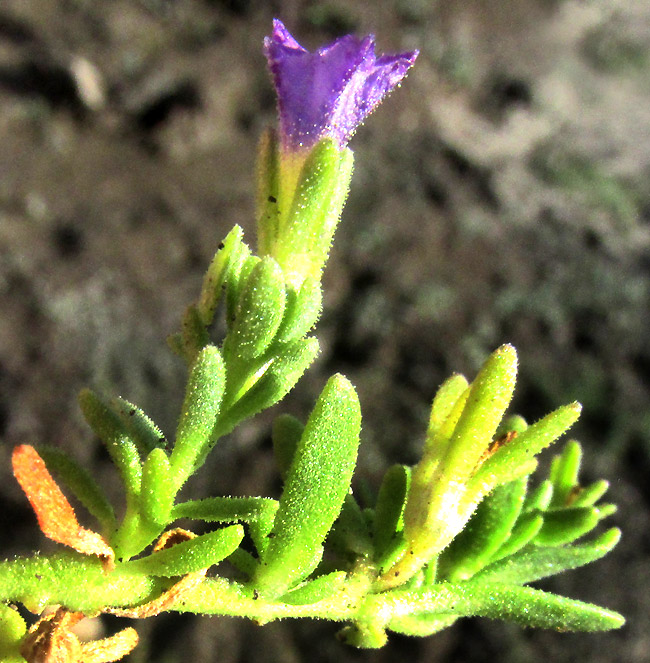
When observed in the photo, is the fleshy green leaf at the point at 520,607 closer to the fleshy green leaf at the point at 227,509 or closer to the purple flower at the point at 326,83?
the fleshy green leaf at the point at 227,509

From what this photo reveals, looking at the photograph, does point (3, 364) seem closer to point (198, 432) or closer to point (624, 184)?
point (198, 432)

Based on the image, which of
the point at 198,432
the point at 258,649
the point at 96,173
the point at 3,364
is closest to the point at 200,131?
the point at 96,173

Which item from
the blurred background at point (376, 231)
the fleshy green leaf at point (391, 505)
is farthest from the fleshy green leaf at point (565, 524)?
the blurred background at point (376, 231)

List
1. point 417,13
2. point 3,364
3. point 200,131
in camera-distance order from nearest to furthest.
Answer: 1. point 3,364
2. point 200,131
3. point 417,13

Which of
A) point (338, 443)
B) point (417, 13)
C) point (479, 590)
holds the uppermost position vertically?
point (417, 13)

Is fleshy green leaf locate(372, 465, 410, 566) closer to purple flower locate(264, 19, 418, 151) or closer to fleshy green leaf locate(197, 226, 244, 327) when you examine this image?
fleshy green leaf locate(197, 226, 244, 327)
